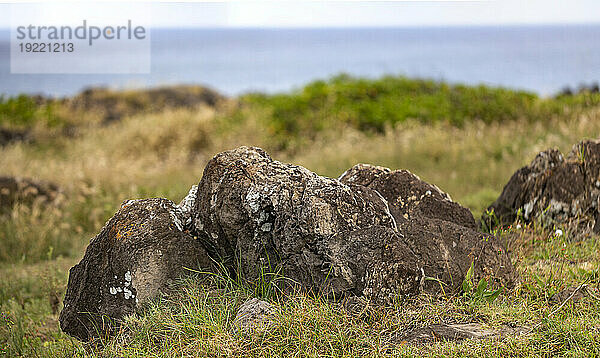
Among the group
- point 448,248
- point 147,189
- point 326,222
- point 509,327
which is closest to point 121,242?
point 326,222

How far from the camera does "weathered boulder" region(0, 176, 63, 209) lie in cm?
889

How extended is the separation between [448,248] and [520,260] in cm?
74

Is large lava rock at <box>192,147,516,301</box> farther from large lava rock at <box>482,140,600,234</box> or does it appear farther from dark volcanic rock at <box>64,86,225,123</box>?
dark volcanic rock at <box>64,86,225,123</box>

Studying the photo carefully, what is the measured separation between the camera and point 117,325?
12.7 feet

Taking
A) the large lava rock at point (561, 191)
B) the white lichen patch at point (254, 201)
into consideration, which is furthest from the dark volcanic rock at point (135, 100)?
the white lichen patch at point (254, 201)

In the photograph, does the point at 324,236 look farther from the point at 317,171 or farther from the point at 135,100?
the point at 135,100

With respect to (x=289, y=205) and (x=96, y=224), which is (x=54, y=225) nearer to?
(x=96, y=224)

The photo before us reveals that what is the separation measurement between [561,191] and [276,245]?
2.85m

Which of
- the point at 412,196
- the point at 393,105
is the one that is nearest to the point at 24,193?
the point at 412,196

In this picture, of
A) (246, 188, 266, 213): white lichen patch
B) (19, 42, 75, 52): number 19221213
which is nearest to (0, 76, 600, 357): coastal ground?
(246, 188, 266, 213): white lichen patch

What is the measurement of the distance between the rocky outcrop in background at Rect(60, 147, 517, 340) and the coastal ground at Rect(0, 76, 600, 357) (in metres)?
0.14

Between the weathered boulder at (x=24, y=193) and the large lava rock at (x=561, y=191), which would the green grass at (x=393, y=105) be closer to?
the weathered boulder at (x=24, y=193)

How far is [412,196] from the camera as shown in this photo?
4738 mm

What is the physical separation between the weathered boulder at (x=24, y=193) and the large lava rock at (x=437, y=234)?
5.79m
